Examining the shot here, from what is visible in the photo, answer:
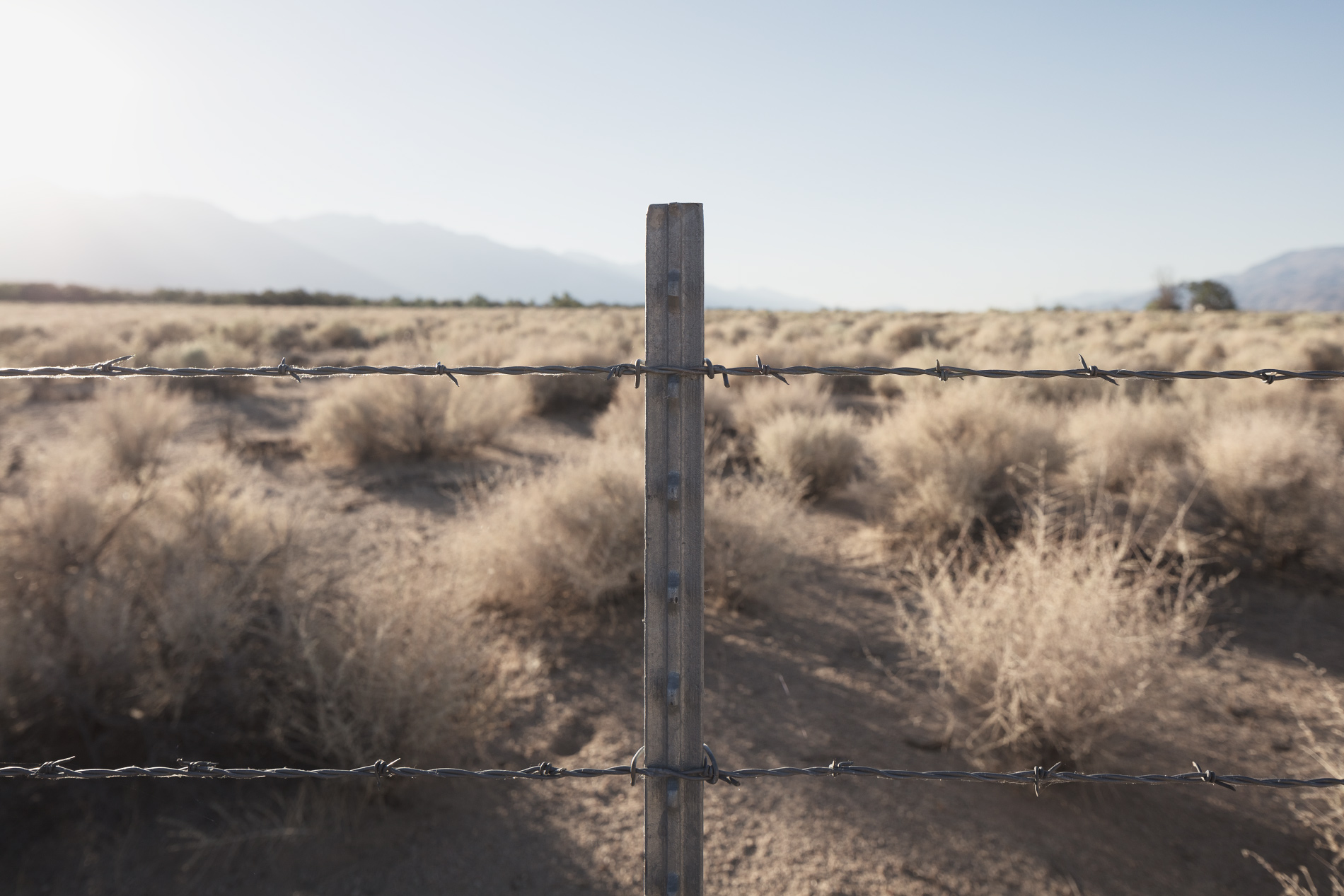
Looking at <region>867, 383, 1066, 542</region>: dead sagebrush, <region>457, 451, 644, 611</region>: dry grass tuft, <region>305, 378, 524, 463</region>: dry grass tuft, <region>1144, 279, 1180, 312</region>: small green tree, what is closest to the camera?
<region>457, 451, 644, 611</region>: dry grass tuft

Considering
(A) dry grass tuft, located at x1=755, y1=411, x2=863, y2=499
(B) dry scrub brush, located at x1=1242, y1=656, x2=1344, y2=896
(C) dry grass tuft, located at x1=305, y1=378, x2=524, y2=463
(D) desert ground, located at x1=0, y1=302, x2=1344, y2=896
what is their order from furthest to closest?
(C) dry grass tuft, located at x1=305, y1=378, x2=524, y2=463, (A) dry grass tuft, located at x1=755, y1=411, x2=863, y2=499, (D) desert ground, located at x1=0, y1=302, x2=1344, y2=896, (B) dry scrub brush, located at x1=1242, y1=656, x2=1344, y2=896

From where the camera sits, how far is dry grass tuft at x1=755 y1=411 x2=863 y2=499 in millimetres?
7152

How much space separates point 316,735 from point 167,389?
12334 millimetres

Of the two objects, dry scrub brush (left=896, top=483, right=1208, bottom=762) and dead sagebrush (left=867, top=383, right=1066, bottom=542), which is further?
dead sagebrush (left=867, top=383, right=1066, bottom=542)

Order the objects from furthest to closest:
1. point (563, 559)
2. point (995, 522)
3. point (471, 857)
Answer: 1. point (995, 522)
2. point (563, 559)
3. point (471, 857)

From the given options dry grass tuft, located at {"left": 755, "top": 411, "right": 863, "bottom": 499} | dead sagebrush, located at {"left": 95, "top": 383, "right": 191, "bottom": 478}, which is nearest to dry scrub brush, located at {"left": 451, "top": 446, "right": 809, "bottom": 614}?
dry grass tuft, located at {"left": 755, "top": 411, "right": 863, "bottom": 499}

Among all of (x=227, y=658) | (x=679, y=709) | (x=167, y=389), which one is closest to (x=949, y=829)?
(x=679, y=709)

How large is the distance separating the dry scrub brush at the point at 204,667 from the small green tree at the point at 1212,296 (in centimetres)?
4243

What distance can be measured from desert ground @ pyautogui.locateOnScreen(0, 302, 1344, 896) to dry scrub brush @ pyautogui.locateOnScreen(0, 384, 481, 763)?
0.02 metres

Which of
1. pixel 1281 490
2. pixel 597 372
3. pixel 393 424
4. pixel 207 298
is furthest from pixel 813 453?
pixel 207 298

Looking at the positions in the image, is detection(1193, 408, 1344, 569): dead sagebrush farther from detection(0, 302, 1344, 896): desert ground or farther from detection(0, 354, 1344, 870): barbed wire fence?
detection(0, 354, 1344, 870): barbed wire fence

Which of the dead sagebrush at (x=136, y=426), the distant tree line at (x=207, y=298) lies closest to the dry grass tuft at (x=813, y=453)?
the dead sagebrush at (x=136, y=426)

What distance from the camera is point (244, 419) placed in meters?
10.8

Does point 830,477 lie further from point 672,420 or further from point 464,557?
point 672,420
